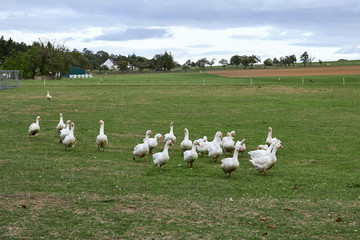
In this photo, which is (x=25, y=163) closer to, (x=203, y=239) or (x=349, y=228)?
(x=203, y=239)

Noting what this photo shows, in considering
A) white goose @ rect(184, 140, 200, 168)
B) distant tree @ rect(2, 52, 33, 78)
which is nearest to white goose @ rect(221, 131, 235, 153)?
white goose @ rect(184, 140, 200, 168)

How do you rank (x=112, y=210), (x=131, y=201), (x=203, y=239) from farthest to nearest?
(x=131, y=201) < (x=112, y=210) < (x=203, y=239)

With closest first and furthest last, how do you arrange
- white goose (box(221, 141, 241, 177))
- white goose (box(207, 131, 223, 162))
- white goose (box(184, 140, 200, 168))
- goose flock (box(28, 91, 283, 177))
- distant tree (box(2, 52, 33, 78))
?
white goose (box(221, 141, 241, 177)) < goose flock (box(28, 91, 283, 177)) < white goose (box(184, 140, 200, 168)) < white goose (box(207, 131, 223, 162)) < distant tree (box(2, 52, 33, 78))

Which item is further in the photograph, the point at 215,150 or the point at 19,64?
the point at 19,64

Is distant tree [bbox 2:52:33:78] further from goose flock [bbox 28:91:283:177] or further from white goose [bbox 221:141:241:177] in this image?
white goose [bbox 221:141:241:177]

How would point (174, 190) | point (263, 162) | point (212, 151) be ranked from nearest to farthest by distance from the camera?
point (174, 190)
point (263, 162)
point (212, 151)

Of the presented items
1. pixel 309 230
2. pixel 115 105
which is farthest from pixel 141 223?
pixel 115 105

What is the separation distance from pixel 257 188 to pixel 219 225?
12.6ft

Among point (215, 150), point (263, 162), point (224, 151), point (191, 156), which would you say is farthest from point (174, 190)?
point (224, 151)

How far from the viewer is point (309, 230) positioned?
9758 mm

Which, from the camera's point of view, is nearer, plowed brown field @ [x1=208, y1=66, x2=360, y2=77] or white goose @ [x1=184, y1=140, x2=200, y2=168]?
white goose @ [x1=184, y1=140, x2=200, y2=168]

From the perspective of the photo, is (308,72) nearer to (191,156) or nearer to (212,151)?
(212,151)

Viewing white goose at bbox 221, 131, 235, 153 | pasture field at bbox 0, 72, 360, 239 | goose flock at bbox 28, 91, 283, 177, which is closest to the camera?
pasture field at bbox 0, 72, 360, 239

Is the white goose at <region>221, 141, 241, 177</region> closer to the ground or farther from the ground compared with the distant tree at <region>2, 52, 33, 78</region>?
closer to the ground
